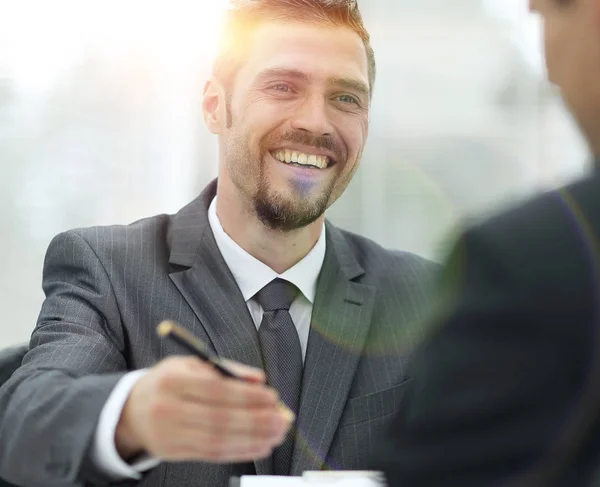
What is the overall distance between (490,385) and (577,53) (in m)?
0.33

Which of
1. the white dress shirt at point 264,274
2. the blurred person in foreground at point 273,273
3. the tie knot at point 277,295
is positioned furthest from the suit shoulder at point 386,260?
the tie knot at point 277,295

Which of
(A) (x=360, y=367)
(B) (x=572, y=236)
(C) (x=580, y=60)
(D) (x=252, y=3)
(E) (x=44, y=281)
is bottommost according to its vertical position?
(A) (x=360, y=367)

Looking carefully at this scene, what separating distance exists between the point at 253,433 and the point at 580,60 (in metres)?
0.51

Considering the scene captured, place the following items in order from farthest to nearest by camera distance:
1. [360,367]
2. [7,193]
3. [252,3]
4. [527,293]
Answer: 1. [7,193]
2. [252,3]
3. [360,367]
4. [527,293]

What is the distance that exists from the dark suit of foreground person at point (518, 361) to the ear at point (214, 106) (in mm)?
1117

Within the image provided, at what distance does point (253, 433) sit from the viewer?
2.77 feet

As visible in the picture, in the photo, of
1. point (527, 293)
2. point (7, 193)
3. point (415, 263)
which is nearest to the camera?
point (527, 293)

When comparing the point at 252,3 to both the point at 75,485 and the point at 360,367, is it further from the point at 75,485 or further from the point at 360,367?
the point at 75,485

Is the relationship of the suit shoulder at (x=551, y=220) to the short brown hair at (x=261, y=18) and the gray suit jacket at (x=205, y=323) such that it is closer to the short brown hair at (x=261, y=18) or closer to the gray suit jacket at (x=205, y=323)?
the gray suit jacket at (x=205, y=323)

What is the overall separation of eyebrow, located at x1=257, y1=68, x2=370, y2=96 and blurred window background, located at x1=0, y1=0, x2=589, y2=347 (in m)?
1.22

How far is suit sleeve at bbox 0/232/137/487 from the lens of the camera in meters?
0.96

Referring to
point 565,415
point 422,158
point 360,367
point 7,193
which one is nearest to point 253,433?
point 565,415

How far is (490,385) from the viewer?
59cm

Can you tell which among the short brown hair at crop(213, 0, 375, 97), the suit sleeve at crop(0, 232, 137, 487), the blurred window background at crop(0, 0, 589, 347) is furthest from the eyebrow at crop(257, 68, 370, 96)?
the blurred window background at crop(0, 0, 589, 347)
